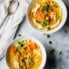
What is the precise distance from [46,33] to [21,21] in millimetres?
152

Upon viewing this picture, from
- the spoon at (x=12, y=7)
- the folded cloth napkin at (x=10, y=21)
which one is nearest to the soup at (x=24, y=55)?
the folded cloth napkin at (x=10, y=21)

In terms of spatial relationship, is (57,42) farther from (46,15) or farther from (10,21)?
(10,21)

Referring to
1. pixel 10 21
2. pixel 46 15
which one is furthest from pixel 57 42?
pixel 10 21

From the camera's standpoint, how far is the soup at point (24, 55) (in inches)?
61.7

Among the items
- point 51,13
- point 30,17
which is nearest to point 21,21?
point 30,17

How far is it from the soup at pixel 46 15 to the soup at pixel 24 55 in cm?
10

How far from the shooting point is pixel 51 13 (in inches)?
62.9

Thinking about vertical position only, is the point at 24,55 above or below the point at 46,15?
below

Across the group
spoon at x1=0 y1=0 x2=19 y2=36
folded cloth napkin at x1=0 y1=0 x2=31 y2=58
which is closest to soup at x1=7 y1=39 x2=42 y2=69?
folded cloth napkin at x1=0 y1=0 x2=31 y2=58

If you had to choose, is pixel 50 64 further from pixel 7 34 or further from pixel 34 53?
pixel 7 34

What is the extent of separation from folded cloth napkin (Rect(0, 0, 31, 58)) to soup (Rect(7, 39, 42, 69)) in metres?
0.05

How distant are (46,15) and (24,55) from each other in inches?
8.6

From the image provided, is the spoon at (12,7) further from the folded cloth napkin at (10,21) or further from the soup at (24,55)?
the soup at (24,55)

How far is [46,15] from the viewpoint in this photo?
160cm
